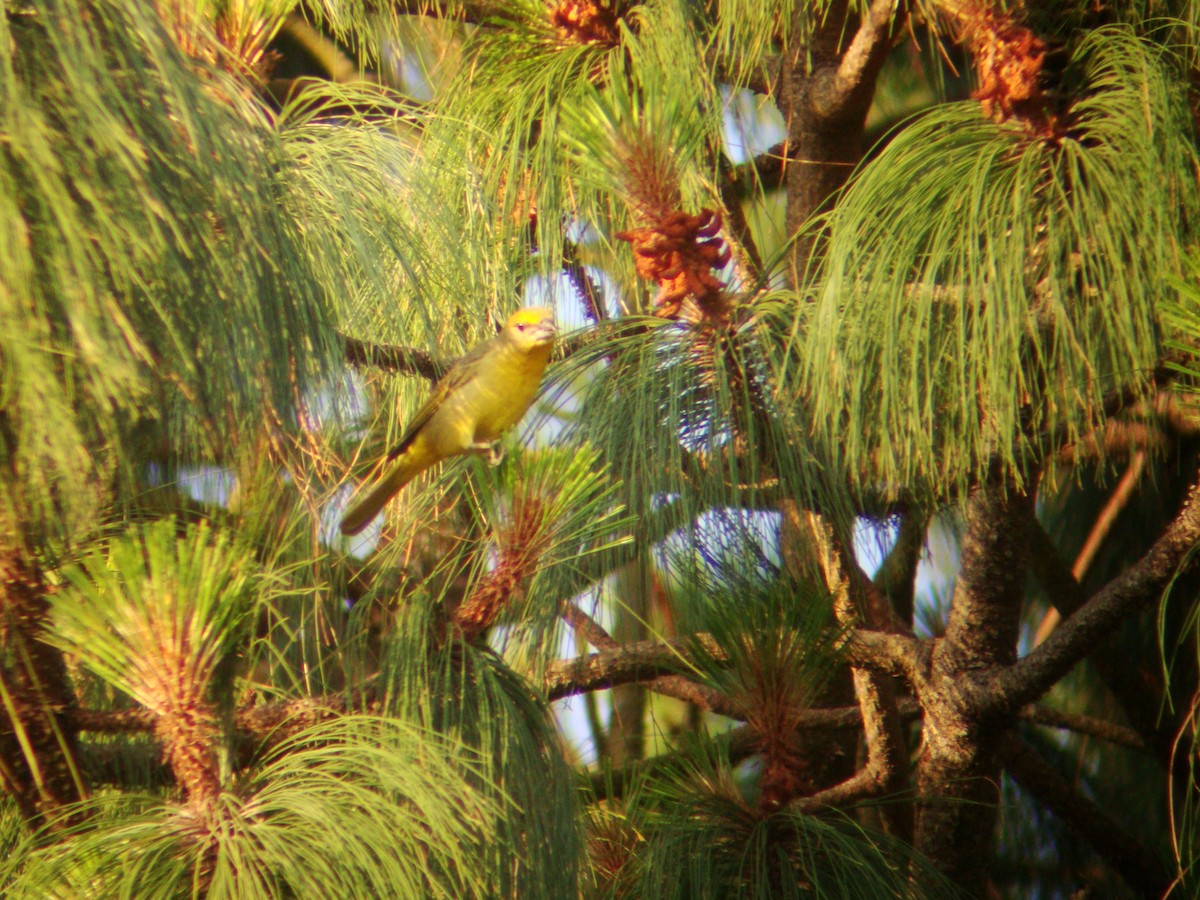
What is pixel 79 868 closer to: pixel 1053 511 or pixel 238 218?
pixel 238 218

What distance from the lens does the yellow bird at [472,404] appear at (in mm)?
2277

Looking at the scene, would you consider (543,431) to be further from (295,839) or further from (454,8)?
(454,8)

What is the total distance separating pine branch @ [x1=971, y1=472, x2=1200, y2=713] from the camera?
57.4 inches

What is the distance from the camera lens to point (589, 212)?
6.96ft

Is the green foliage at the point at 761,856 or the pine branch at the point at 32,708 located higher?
the pine branch at the point at 32,708

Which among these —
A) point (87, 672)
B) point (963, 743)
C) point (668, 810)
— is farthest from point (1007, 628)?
point (87, 672)

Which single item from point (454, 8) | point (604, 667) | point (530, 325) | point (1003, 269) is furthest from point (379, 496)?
point (1003, 269)

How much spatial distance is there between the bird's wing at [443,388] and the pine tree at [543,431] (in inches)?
3.2

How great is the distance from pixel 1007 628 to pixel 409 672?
3.09 feet

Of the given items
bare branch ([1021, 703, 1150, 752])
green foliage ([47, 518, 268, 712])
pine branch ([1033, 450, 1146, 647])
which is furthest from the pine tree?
pine branch ([1033, 450, 1146, 647])

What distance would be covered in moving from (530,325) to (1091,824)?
4.69ft

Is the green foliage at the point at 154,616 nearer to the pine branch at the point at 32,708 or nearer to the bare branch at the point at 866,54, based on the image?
the pine branch at the point at 32,708

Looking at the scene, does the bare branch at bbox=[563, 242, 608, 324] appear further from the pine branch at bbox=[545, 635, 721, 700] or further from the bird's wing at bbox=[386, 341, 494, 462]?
the pine branch at bbox=[545, 635, 721, 700]

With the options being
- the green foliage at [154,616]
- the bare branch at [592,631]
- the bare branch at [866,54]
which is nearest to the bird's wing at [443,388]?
the bare branch at [592,631]
